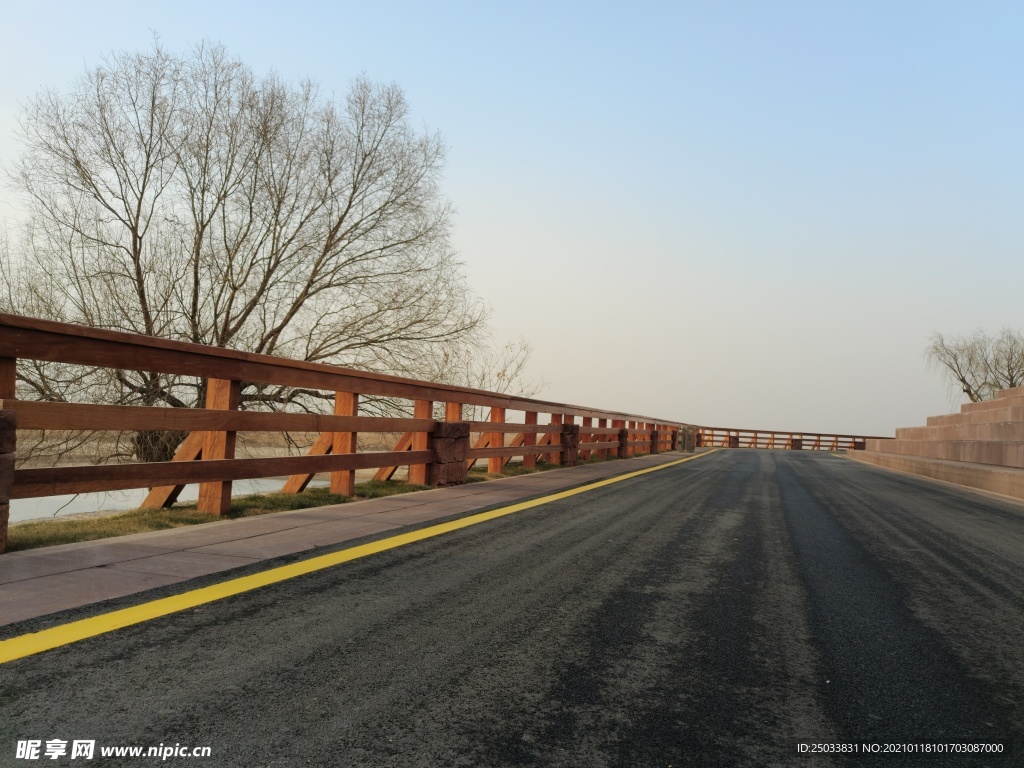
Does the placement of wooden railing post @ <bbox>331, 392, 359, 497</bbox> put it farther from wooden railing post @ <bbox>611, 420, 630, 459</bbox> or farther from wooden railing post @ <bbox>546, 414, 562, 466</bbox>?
wooden railing post @ <bbox>611, 420, 630, 459</bbox>

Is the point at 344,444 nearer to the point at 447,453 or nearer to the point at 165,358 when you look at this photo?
the point at 447,453

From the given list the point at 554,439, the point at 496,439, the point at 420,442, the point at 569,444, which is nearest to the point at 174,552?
the point at 420,442

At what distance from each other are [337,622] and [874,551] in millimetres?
4052

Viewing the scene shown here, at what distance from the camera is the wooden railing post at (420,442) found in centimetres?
778

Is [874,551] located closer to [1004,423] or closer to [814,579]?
[814,579]

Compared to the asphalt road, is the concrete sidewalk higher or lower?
higher

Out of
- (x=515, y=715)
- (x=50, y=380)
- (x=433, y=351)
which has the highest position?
(x=433, y=351)

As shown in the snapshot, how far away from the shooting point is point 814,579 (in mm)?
3949

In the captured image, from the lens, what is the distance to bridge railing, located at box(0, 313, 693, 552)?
3.70 m

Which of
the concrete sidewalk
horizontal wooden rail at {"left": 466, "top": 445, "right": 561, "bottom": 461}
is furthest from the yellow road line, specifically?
horizontal wooden rail at {"left": 466, "top": 445, "right": 561, "bottom": 461}

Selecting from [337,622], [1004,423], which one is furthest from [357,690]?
[1004,423]

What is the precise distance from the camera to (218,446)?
16.7 ft

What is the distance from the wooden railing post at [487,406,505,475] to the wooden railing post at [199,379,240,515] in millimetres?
5006

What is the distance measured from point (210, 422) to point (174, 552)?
1.22 meters
